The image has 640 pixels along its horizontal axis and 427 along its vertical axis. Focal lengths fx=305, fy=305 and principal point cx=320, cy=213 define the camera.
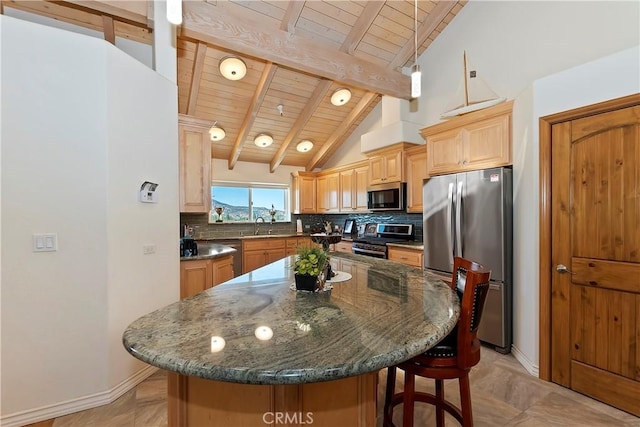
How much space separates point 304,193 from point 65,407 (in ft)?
16.1

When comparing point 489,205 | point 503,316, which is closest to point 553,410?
point 503,316

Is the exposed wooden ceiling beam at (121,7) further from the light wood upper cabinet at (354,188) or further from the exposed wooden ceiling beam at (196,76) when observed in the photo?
the light wood upper cabinet at (354,188)

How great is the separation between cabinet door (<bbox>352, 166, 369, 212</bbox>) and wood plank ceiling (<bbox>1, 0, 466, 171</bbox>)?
0.91m

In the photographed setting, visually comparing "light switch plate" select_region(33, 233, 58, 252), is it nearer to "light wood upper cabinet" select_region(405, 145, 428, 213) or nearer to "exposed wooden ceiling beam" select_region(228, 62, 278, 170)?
"exposed wooden ceiling beam" select_region(228, 62, 278, 170)

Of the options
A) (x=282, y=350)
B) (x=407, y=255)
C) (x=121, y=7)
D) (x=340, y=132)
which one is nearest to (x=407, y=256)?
(x=407, y=255)

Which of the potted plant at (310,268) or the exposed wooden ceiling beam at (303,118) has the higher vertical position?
the exposed wooden ceiling beam at (303,118)

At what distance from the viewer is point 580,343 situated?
2318 millimetres

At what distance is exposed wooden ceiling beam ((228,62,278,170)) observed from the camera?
13.5ft

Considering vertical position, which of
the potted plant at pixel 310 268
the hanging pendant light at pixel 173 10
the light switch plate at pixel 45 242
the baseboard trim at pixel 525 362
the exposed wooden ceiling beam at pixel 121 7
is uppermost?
the exposed wooden ceiling beam at pixel 121 7

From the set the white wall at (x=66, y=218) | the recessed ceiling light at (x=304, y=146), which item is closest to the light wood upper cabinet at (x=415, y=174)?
the recessed ceiling light at (x=304, y=146)

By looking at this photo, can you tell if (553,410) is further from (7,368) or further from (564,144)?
(7,368)

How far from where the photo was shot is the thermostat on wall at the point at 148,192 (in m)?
2.49

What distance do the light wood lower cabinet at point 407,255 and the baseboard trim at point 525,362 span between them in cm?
129

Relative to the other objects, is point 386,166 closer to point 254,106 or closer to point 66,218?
point 254,106
